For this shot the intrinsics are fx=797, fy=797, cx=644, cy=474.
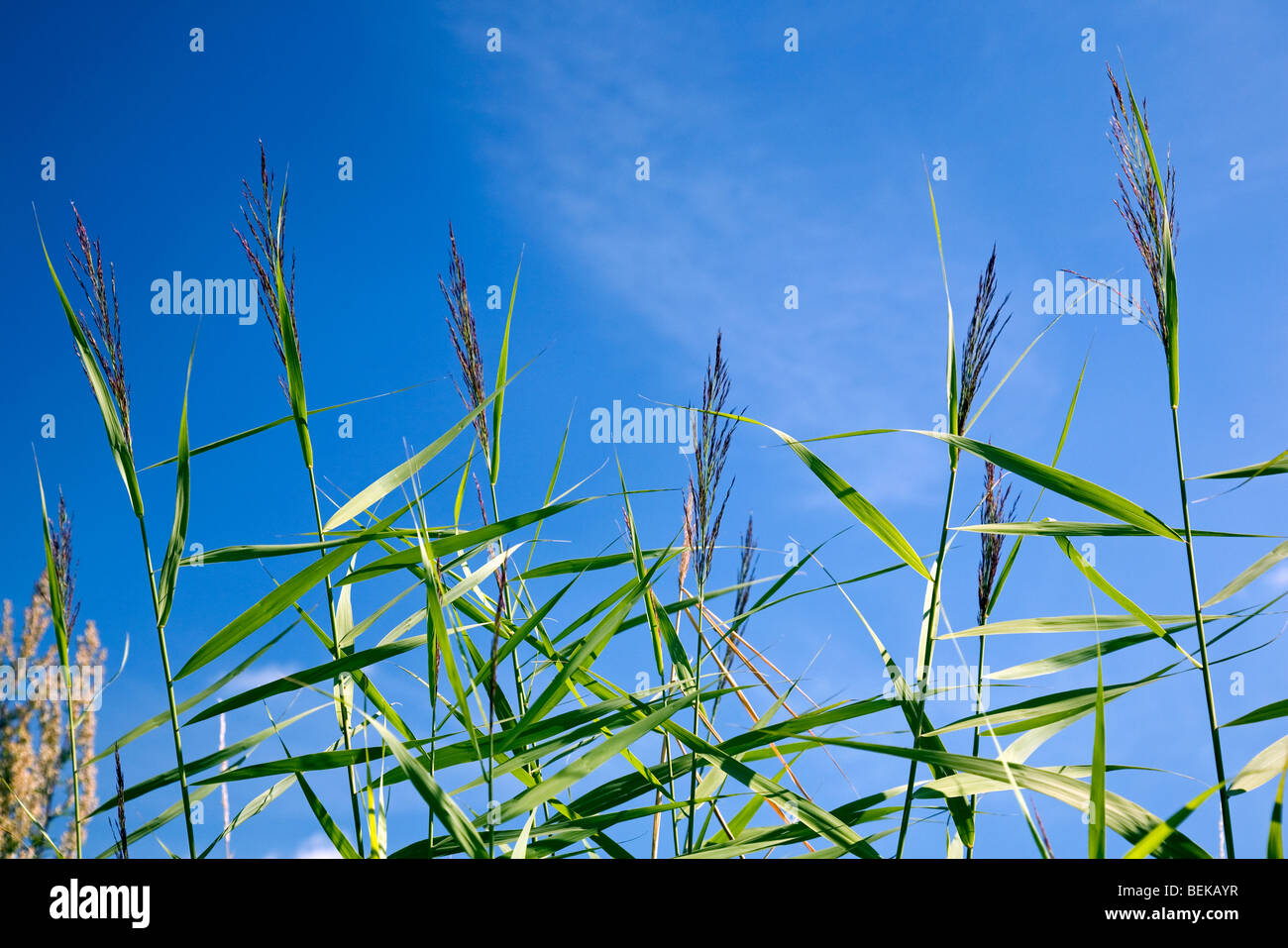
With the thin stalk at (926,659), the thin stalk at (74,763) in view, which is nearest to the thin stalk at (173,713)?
the thin stalk at (74,763)

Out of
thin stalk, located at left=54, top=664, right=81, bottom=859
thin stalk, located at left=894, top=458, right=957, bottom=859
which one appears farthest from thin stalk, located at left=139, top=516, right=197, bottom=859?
thin stalk, located at left=894, top=458, right=957, bottom=859

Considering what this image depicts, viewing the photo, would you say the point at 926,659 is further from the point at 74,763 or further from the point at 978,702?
the point at 74,763

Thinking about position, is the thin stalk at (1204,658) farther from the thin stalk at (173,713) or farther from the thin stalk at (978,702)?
the thin stalk at (173,713)

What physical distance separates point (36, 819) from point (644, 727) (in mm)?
871

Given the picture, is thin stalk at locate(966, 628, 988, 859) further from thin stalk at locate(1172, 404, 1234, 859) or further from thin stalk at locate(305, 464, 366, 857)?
thin stalk at locate(305, 464, 366, 857)

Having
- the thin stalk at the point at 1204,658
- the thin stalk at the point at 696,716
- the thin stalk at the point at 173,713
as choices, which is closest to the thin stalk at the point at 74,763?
the thin stalk at the point at 173,713

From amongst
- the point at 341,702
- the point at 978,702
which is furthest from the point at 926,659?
the point at 341,702

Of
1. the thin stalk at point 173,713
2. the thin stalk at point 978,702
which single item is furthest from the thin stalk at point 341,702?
the thin stalk at point 978,702

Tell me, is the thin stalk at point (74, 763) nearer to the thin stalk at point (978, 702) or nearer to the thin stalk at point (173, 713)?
the thin stalk at point (173, 713)

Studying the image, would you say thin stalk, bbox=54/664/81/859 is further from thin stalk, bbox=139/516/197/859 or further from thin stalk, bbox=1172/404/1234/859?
thin stalk, bbox=1172/404/1234/859
